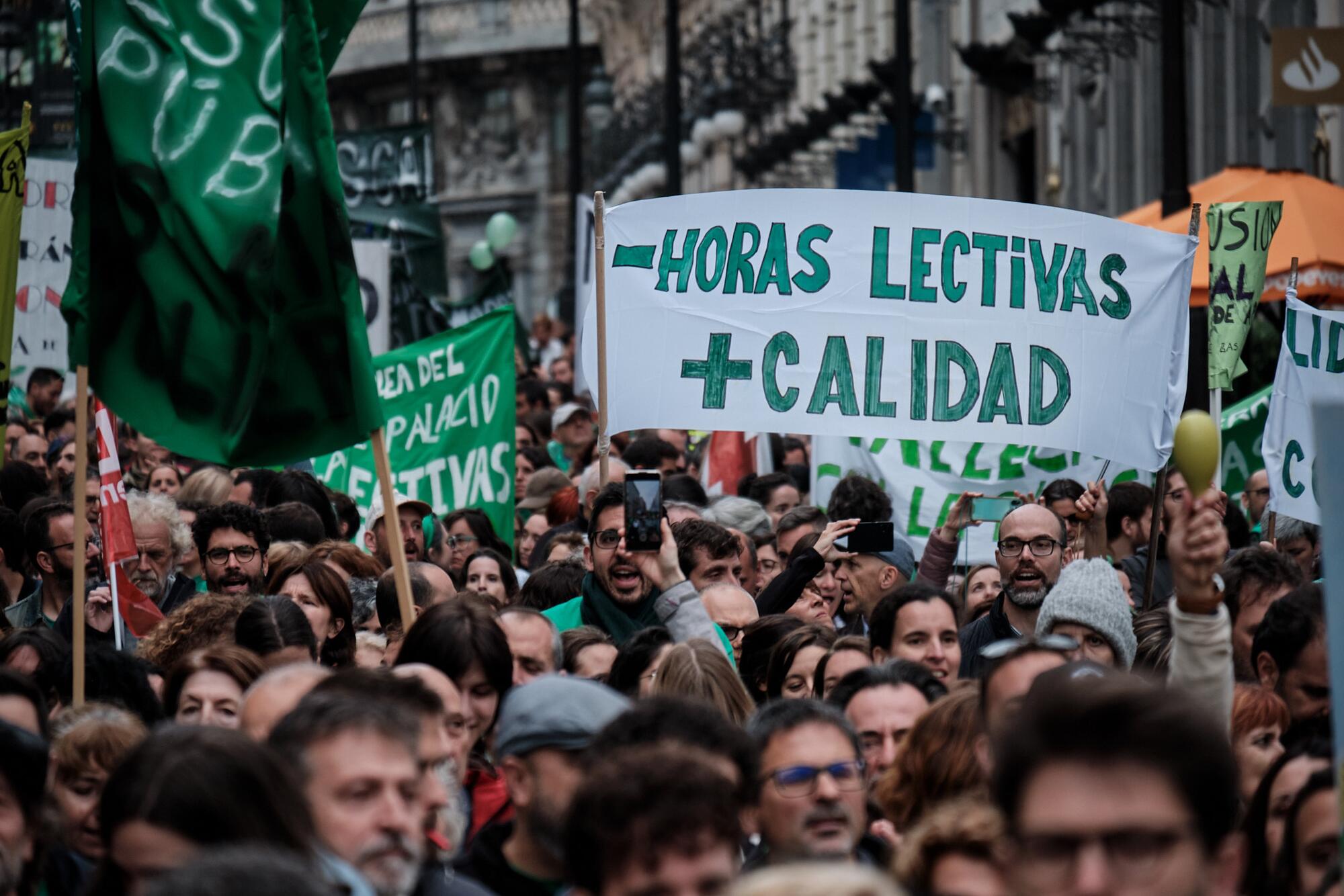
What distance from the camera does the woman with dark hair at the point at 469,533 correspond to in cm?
1020

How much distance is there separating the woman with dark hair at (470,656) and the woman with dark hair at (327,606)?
1678 millimetres

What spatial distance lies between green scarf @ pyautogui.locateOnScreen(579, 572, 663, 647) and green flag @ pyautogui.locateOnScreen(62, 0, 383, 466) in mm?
1625

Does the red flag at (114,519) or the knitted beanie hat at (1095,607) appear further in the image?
the red flag at (114,519)

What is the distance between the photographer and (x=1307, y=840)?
4297mm

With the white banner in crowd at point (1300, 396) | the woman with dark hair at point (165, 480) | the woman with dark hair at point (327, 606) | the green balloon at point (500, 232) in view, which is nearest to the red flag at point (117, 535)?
the woman with dark hair at point (327, 606)

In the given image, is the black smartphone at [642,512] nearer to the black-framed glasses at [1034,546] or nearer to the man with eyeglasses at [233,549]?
the black-framed glasses at [1034,546]

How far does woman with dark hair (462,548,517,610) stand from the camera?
336 inches

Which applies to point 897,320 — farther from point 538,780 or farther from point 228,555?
point 538,780

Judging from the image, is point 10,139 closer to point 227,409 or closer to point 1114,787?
point 227,409

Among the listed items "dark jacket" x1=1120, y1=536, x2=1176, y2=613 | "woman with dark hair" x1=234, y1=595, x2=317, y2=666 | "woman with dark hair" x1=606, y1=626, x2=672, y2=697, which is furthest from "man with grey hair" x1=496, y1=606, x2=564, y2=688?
"dark jacket" x1=1120, y1=536, x2=1176, y2=613

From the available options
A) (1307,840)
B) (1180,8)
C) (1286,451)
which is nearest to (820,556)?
(1286,451)

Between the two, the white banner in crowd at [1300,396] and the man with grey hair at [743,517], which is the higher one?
the white banner in crowd at [1300,396]

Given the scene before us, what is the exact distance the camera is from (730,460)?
13.4 metres

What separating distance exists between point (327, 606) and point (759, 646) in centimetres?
141
